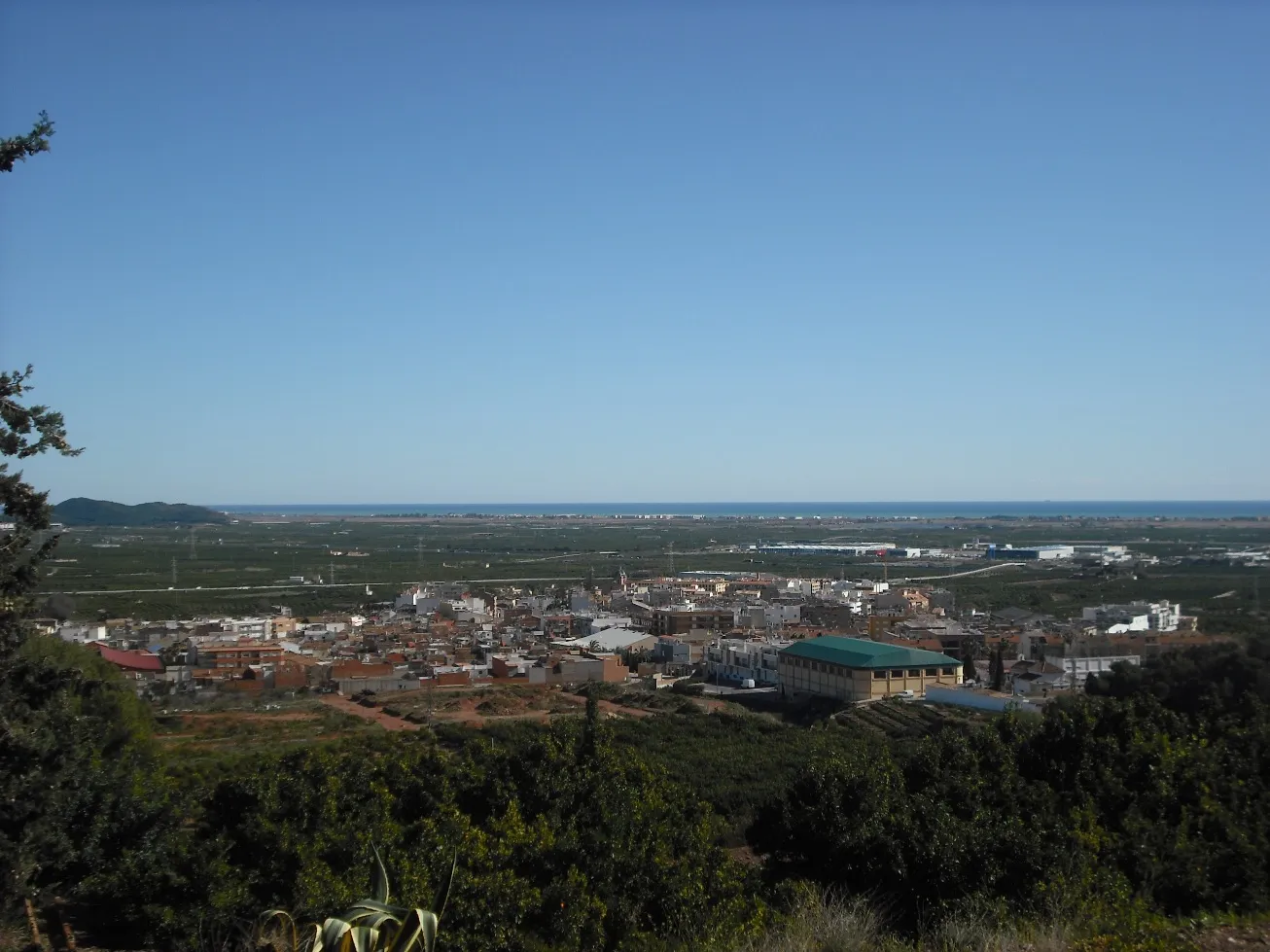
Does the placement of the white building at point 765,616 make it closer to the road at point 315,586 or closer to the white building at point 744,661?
the white building at point 744,661

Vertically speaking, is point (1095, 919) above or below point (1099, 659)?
above

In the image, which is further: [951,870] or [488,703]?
[488,703]

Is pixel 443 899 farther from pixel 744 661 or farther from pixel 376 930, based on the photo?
pixel 744 661

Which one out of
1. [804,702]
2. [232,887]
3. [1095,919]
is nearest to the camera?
[1095,919]

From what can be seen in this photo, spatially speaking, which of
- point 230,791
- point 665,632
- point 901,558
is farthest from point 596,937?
point 901,558

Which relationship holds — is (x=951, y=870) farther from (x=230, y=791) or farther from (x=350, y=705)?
(x=350, y=705)

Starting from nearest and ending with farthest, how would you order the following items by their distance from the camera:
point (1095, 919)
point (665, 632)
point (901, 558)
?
point (1095, 919) < point (665, 632) < point (901, 558)

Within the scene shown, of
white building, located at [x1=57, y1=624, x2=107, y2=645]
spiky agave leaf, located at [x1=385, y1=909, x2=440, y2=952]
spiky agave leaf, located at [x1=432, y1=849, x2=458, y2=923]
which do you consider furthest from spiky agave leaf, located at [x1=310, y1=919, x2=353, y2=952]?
white building, located at [x1=57, y1=624, x2=107, y2=645]

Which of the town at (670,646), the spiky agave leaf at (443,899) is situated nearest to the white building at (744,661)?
the town at (670,646)
